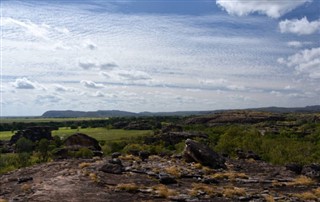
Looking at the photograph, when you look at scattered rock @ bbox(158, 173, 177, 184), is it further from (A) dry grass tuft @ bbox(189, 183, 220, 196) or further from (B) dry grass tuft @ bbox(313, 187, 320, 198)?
(B) dry grass tuft @ bbox(313, 187, 320, 198)

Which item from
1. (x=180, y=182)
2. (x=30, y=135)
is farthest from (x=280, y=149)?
(x=30, y=135)

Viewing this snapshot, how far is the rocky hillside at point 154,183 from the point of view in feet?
87.1

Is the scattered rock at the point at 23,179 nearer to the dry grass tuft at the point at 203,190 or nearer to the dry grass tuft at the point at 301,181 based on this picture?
the dry grass tuft at the point at 203,190

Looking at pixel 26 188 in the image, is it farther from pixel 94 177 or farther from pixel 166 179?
pixel 166 179

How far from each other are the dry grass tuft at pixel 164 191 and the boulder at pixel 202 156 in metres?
11.8

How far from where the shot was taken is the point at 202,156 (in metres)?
40.7

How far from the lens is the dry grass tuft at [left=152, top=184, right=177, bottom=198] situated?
2684cm

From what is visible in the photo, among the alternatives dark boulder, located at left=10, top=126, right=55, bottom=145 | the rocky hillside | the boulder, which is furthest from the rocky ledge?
dark boulder, located at left=10, top=126, right=55, bottom=145

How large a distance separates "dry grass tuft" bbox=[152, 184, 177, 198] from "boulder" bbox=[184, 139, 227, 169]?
11816 mm

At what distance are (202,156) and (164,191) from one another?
14.0 m

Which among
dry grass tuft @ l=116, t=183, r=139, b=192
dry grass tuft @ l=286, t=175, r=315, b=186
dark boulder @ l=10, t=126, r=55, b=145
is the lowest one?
dark boulder @ l=10, t=126, r=55, b=145

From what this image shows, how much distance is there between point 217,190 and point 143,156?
16457mm

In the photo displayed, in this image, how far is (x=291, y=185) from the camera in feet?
111

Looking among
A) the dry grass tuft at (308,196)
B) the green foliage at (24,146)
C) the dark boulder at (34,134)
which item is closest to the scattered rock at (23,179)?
the dry grass tuft at (308,196)
